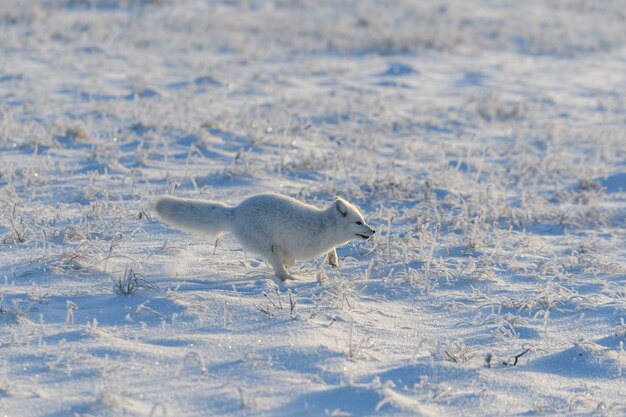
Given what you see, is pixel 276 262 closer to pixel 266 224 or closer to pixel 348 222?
pixel 266 224

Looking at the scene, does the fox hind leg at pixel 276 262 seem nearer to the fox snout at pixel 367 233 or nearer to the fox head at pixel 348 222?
the fox head at pixel 348 222

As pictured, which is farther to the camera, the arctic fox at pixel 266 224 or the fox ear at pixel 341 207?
the fox ear at pixel 341 207

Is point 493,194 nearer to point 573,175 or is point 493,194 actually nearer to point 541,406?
point 573,175

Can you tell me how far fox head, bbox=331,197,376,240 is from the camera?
6316 millimetres

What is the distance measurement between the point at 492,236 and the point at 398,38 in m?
11.7

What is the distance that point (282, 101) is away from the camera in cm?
1298

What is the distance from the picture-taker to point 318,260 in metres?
6.95

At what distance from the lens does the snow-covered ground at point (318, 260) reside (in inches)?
174

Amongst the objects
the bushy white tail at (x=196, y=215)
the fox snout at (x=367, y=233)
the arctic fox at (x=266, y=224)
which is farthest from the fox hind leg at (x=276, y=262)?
the fox snout at (x=367, y=233)

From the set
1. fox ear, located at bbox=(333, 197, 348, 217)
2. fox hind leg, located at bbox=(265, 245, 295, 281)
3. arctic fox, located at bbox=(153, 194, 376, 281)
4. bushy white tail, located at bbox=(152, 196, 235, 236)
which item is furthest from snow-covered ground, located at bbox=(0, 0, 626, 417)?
fox ear, located at bbox=(333, 197, 348, 217)

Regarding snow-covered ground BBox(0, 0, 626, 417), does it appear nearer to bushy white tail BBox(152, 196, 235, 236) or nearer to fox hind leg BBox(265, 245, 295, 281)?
fox hind leg BBox(265, 245, 295, 281)

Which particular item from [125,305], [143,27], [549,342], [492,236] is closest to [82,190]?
[125,305]

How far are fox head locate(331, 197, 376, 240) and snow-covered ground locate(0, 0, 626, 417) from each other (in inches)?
12.5

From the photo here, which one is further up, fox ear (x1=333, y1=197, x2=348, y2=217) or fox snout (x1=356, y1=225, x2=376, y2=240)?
fox ear (x1=333, y1=197, x2=348, y2=217)
